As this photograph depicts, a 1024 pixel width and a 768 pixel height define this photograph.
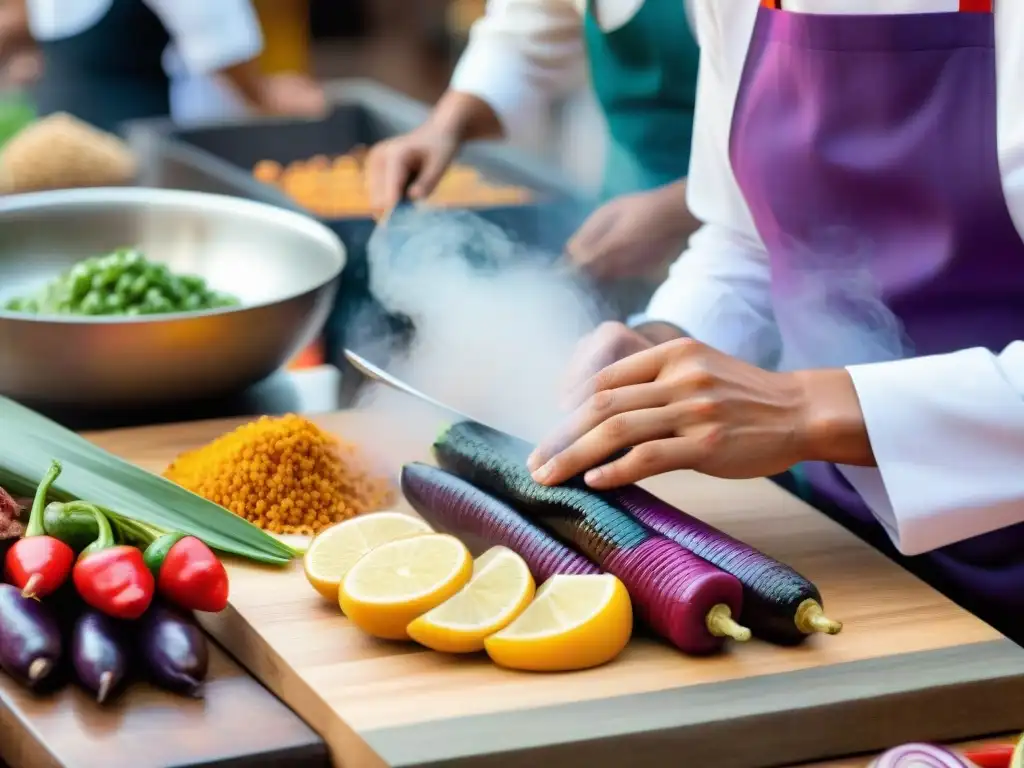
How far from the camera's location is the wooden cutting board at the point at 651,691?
1.24 metres

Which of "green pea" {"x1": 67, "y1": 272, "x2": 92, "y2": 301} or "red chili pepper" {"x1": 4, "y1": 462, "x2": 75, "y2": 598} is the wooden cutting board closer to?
"red chili pepper" {"x1": 4, "y1": 462, "x2": 75, "y2": 598}

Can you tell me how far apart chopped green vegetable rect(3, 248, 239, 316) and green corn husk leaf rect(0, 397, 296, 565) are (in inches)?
12.4

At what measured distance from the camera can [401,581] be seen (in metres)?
1.42

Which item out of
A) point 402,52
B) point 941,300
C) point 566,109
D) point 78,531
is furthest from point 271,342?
point 402,52

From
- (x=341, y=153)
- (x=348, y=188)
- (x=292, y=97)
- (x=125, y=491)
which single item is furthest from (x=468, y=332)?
(x=292, y=97)

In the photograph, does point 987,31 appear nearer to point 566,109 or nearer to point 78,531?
point 78,531

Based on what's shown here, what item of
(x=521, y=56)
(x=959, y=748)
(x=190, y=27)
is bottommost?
(x=959, y=748)

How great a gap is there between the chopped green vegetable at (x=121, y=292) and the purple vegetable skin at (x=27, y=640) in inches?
28.0

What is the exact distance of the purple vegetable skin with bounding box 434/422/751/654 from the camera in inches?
53.2

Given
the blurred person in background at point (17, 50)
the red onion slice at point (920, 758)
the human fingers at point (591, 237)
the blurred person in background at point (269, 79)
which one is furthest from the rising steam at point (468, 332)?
the blurred person in background at point (17, 50)

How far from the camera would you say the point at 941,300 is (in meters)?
1.58

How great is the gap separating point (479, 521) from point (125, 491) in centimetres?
38

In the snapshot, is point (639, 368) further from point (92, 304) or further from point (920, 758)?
point (92, 304)

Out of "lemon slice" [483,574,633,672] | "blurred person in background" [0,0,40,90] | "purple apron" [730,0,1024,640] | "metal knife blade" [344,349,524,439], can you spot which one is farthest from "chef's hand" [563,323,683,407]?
"blurred person in background" [0,0,40,90]
